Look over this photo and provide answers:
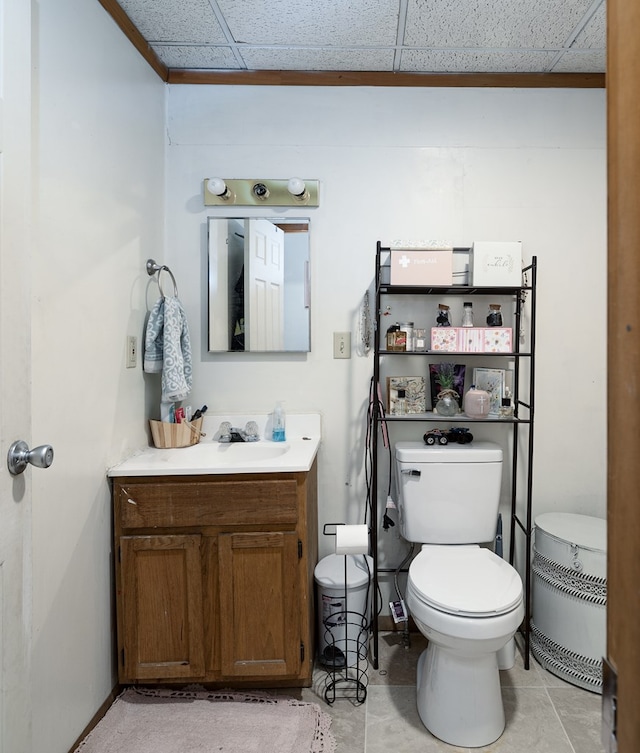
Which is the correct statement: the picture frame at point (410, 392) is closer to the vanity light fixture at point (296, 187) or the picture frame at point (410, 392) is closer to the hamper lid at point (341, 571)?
the hamper lid at point (341, 571)

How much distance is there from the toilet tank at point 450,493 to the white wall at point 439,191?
0.91 feet

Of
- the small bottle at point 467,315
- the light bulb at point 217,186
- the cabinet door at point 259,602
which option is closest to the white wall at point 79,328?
the light bulb at point 217,186

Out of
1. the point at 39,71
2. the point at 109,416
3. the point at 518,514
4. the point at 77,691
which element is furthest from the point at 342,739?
the point at 39,71

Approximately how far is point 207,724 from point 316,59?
2.54 m

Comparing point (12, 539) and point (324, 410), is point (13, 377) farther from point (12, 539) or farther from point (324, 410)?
point (324, 410)

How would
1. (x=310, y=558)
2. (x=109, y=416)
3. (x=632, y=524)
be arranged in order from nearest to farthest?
(x=632, y=524), (x=109, y=416), (x=310, y=558)

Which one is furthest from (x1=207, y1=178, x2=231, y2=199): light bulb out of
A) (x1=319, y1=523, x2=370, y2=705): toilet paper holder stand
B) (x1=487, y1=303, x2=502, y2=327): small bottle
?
(x1=319, y1=523, x2=370, y2=705): toilet paper holder stand

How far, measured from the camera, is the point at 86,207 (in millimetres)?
1487

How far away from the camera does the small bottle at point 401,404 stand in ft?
6.74

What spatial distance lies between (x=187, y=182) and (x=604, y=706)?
2223 mm

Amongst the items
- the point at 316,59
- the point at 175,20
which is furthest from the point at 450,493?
the point at 175,20

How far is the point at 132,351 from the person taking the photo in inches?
72.1

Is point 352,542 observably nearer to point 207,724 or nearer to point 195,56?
point 207,724

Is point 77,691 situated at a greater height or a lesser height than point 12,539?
lesser
